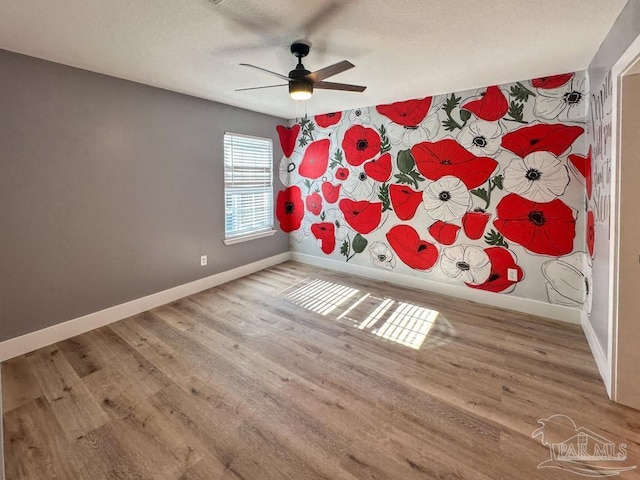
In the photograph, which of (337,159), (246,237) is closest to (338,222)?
(337,159)

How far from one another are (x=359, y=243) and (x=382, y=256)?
405mm

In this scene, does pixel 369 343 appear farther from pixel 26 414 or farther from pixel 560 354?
pixel 26 414

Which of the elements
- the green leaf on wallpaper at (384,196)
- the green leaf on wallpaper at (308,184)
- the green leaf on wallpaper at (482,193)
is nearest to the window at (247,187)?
the green leaf on wallpaper at (308,184)

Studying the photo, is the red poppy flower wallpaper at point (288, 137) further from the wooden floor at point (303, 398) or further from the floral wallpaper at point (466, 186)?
the wooden floor at point (303, 398)

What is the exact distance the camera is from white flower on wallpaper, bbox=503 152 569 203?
283cm

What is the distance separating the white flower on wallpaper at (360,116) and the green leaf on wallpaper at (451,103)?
1010 millimetres

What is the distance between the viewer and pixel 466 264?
3455 mm

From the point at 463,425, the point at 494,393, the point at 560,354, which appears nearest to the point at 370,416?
the point at 463,425

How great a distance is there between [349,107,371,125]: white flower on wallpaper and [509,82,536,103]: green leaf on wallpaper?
166 cm

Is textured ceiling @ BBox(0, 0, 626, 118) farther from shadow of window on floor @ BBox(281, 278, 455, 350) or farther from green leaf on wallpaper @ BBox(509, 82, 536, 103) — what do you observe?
shadow of window on floor @ BBox(281, 278, 455, 350)

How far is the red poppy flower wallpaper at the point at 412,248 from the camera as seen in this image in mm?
3709

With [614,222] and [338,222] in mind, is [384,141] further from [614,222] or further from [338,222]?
[614,222]

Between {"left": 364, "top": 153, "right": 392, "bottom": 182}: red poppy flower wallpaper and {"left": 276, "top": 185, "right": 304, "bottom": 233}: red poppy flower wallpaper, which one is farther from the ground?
{"left": 364, "top": 153, "right": 392, "bottom": 182}: red poppy flower wallpaper

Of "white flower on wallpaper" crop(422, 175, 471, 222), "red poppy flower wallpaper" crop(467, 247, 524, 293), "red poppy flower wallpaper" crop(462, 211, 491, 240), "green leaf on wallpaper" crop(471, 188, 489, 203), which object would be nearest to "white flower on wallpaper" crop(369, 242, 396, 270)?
"white flower on wallpaper" crop(422, 175, 471, 222)
